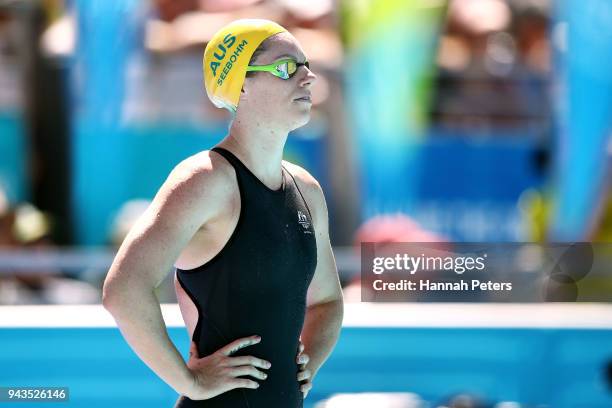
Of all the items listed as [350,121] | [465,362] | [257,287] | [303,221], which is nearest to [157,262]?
[257,287]

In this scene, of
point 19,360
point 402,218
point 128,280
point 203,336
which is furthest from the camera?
point 402,218

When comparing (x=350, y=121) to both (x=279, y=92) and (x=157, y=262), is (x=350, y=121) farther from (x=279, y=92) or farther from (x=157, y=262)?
(x=157, y=262)

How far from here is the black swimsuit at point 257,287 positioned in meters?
2.17

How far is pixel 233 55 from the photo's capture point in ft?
7.36

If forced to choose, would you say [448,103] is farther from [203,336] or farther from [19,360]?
[203,336]

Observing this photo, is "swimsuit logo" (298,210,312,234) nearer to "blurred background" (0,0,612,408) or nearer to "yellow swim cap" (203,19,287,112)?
"yellow swim cap" (203,19,287,112)

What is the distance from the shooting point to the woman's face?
2.22 m

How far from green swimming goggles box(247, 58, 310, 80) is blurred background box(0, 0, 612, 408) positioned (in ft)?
10.1

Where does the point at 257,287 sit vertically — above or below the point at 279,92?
below

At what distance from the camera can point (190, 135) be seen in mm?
5629

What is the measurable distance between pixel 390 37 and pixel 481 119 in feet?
2.30

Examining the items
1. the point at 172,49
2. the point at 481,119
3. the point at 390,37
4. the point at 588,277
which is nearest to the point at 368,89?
the point at 390,37

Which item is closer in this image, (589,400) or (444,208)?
(589,400)

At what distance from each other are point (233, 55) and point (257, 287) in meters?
0.51
